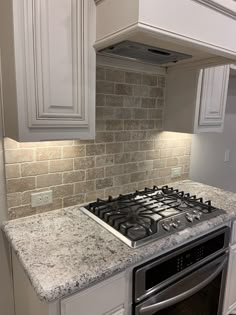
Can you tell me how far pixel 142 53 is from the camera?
135 centimetres

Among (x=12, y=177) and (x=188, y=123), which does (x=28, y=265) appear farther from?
(x=188, y=123)

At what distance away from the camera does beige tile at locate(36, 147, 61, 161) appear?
133cm

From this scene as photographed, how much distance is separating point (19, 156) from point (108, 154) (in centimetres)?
60

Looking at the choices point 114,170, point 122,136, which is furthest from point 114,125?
point 114,170

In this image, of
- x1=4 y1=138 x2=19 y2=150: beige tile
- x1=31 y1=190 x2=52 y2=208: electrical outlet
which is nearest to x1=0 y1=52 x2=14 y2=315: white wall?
x1=4 y1=138 x2=19 y2=150: beige tile

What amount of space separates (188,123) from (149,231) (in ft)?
2.92

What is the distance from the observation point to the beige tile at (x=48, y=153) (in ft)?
4.37

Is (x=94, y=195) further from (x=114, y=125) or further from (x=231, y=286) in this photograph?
(x=231, y=286)

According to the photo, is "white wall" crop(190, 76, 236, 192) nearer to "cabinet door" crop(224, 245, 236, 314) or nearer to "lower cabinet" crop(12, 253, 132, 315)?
"cabinet door" crop(224, 245, 236, 314)

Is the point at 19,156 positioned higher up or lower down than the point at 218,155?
higher up

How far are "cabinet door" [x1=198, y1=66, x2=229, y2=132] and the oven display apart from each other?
805 millimetres

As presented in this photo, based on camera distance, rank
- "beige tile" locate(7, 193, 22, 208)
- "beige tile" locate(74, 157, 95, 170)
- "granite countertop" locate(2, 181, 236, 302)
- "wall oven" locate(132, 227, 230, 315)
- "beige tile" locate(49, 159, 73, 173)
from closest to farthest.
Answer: "granite countertop" locate(2, 181, 236, 302) < "wall oven" locate(132, 227, 230, 315) < "beige tile" locate(7, 193, 22, 208) < "beige tile" locate(49, 159, 73, 173) < "beige tile" locate(74, 157, 95, 170)

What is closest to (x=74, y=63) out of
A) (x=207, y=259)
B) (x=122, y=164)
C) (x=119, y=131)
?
(x=119, y=131)

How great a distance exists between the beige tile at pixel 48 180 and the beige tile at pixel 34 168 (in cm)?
3
